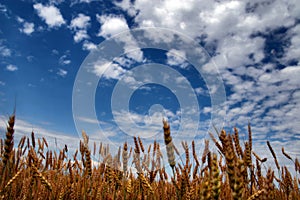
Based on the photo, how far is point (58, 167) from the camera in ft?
15.7

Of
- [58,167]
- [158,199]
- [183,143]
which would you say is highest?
[183,143]

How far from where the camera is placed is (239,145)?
298cm

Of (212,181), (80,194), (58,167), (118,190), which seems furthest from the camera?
(58,167)

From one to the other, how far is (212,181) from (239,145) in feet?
6.04

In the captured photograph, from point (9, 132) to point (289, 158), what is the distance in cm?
421

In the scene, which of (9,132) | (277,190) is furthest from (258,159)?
(9,132)

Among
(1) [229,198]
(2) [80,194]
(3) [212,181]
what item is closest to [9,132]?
(2) [80,194]

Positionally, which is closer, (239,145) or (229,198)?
(239,145)

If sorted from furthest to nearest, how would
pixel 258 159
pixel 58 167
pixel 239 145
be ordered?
1. pixel 58 167
2. pixel 258 159
3. pixel 239 145

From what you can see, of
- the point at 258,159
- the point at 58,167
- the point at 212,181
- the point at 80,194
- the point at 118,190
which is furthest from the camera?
the point at 58,167

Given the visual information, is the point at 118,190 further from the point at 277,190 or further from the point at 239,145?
the point at 277,190

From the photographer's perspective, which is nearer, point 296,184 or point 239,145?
point 239,145

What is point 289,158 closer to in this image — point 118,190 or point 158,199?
point 158,199

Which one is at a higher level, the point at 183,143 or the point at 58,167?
the point at 183,143
